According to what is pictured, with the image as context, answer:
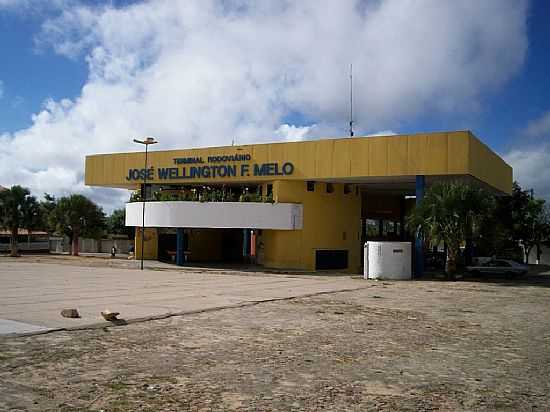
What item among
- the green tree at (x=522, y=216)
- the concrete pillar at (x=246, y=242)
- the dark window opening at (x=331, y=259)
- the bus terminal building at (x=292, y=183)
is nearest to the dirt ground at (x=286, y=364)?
the bus terminal building at (x=292, y=183)

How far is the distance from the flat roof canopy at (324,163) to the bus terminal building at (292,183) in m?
0.06

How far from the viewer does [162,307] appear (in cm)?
1688

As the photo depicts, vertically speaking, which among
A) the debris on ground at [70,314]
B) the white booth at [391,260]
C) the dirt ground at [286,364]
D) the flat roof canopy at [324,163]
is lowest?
the dirt ground at [286,364]

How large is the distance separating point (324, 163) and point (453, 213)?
9692 millimetres

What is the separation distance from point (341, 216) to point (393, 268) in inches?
390

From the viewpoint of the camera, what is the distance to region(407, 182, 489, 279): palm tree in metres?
30.0

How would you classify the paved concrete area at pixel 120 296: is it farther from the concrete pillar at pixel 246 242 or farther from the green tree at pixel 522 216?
the green tree at pixel 522 216

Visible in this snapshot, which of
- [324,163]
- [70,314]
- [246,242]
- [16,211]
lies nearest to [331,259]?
[246,242]

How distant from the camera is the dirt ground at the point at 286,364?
24.2 feet

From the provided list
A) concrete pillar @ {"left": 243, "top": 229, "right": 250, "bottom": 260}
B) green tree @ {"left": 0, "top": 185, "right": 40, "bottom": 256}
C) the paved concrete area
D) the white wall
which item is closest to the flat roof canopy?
the white wall

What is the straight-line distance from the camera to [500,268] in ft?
115

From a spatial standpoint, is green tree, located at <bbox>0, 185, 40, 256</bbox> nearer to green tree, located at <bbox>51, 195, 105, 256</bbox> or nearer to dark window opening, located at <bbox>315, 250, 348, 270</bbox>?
green tree, located at <bbox>51, 195, 105, 256</bbox>

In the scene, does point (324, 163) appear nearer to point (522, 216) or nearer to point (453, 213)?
point (453, 213)

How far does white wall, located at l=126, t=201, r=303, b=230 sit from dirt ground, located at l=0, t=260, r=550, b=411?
2177 cm
